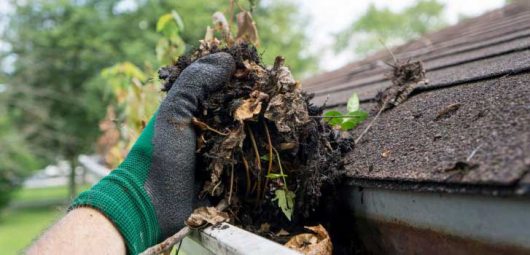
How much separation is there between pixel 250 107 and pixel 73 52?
15.3m

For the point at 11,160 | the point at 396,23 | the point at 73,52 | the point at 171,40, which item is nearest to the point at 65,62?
the point at 73,52

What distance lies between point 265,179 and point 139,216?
1.06 ft

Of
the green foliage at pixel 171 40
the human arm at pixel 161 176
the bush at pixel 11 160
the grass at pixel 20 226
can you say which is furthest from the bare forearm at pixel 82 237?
the bush at pixel 11 160

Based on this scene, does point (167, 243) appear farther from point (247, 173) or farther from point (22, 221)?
point (22, 221)

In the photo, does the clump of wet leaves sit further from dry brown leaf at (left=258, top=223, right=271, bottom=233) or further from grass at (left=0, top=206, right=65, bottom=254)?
grass at (left=0, top=206, right=65, bottom=254)

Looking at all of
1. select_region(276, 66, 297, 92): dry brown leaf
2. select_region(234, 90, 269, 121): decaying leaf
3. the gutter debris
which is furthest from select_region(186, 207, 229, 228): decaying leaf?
select_region(276, 66, 297, 92): dry brown leaf

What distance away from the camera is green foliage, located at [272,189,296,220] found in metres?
1.06

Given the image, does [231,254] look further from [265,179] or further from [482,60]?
[482,60]

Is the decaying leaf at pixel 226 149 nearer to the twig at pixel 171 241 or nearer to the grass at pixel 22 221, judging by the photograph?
the twig at pixel 171 241

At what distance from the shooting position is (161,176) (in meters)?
1.05

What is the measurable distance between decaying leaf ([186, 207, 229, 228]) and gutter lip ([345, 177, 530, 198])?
13.5 inches

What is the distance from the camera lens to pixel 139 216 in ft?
3.33

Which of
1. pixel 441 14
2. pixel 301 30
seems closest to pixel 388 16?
pixel 441 14

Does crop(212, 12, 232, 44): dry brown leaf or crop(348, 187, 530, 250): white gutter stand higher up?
crop(212, 12, 232, 44): dry brown leaf
